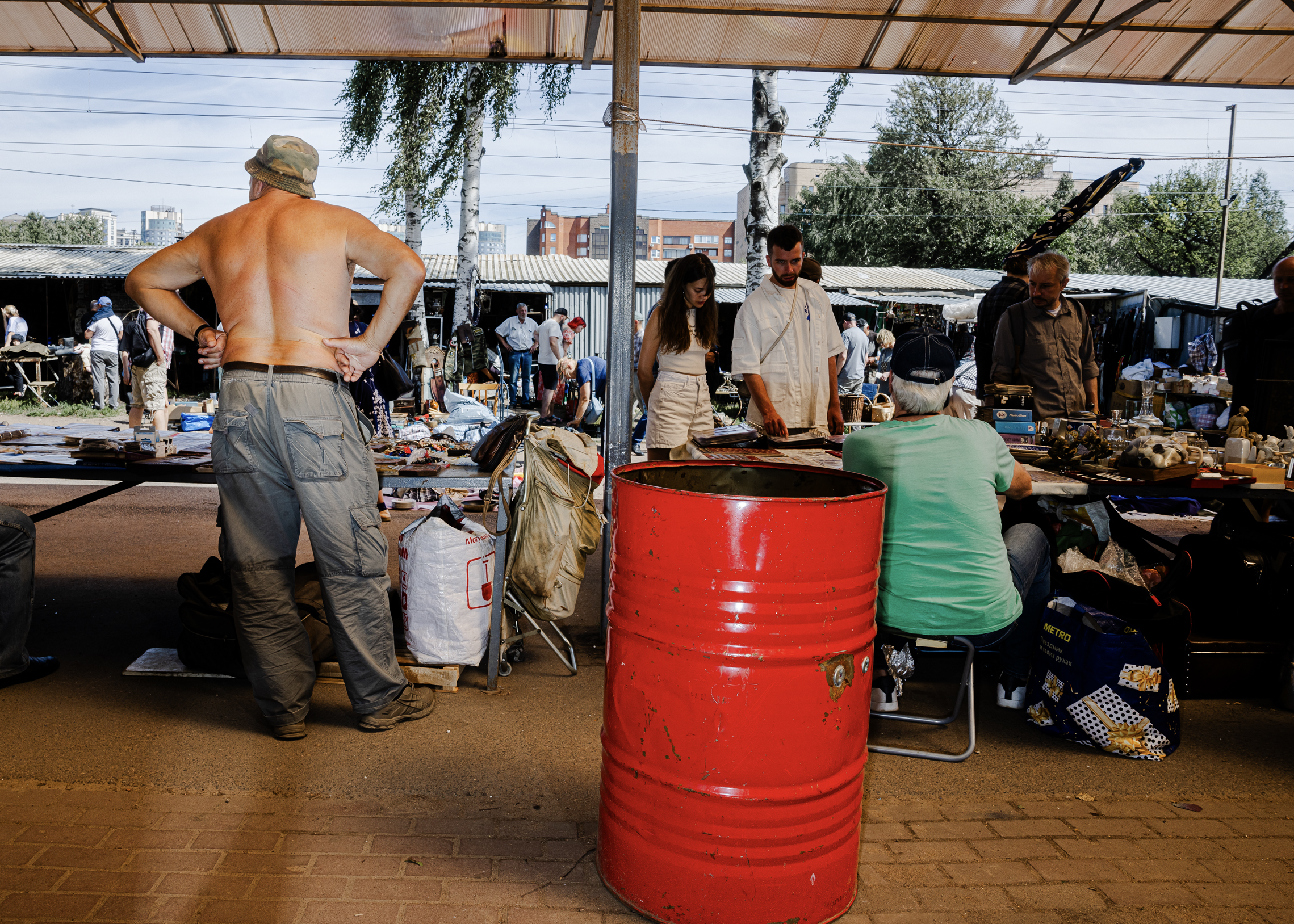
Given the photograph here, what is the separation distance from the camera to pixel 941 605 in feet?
10.4

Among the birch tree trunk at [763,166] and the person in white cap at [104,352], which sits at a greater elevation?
the birch tree trunk at [763,166]

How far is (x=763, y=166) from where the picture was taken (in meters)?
13.6

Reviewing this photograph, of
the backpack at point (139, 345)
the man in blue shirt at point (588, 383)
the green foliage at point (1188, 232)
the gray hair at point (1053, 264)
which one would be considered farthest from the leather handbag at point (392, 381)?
the green foliage at point (1188, 232)

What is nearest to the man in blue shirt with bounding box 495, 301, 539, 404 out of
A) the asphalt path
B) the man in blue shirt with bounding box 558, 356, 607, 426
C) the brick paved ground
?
the man in blue shirt with bounding box 558, 356, 607, 426

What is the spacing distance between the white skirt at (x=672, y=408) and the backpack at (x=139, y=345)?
30.6 feet

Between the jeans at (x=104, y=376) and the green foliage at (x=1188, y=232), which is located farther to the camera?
the green foliage at (x=1188, y=232)

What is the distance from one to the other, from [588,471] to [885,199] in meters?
38.1

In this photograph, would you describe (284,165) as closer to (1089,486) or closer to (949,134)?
(1089,486)

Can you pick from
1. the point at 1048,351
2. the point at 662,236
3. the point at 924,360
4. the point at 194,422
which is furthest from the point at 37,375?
the point at 662,236

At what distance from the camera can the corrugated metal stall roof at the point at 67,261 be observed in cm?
1930

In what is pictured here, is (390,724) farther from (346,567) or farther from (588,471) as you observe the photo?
(588,471)

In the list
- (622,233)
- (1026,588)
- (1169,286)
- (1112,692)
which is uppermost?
(1169,286)

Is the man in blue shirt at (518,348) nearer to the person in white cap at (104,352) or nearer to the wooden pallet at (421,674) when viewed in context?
the person in white cap at (104,352)

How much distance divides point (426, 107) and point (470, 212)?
1.96 meters
